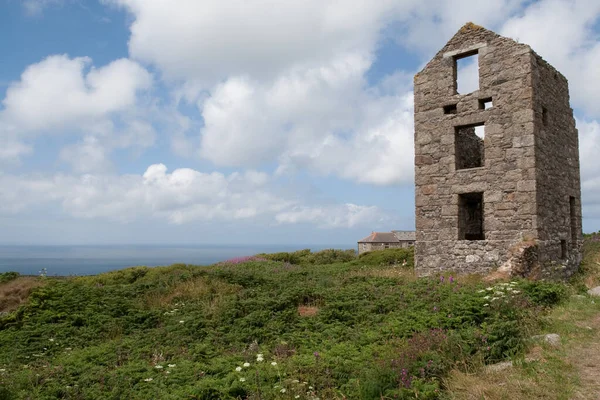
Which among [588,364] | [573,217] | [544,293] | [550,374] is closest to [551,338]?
[588,364]

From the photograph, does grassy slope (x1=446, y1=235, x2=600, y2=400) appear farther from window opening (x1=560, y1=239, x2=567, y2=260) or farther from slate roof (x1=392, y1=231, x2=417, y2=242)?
slate roof (x1=392, y1=231, x2=417, y2=242)

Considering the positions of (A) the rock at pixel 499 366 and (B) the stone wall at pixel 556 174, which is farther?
(B) the stone wall at pixel 556 174

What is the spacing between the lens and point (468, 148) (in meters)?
15.4

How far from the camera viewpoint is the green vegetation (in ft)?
19.5

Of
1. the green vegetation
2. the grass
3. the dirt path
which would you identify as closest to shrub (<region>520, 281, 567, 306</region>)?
the green vegetation

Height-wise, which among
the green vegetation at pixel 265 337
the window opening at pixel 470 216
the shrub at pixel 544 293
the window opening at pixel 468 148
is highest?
the window opening at pixel 468 148

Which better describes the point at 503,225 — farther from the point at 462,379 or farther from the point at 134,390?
the point at 134,390

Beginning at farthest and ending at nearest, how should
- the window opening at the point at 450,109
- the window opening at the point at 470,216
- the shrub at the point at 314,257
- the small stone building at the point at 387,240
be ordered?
the small stone building at the point at 387,240 → the shrub at the point at 314,257 → the window opening at the point at 450,109 → the window opening at the point at 470,216

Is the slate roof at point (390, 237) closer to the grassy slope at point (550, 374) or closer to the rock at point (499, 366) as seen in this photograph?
the grassy slope at point (550, 374)

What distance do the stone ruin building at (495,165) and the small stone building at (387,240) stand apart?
2750 cm

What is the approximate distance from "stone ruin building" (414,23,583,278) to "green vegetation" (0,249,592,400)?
187 cm

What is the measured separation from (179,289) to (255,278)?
101 inches

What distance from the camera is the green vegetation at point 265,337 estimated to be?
19.5 ft

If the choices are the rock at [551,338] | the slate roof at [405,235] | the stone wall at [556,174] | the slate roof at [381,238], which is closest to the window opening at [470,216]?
the stone wall at [556,174]
